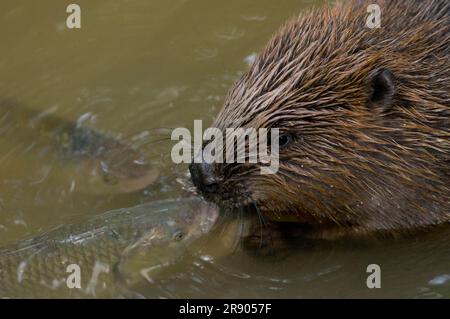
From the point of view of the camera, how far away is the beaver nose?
4.66m

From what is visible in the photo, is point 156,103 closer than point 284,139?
No

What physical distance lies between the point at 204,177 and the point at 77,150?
175 cm

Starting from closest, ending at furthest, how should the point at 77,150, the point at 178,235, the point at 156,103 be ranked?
1. the point at 178,235
2. the point at 77,150
3. the point at 156,103

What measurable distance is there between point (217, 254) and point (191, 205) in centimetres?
48

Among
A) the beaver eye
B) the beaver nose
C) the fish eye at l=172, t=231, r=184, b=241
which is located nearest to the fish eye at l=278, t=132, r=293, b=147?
the beaver eye

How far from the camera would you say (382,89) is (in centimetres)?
479

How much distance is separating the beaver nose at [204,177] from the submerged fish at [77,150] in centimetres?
111

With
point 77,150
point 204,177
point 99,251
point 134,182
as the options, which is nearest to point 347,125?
point 204,177

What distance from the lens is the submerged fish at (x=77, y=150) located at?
580 cm

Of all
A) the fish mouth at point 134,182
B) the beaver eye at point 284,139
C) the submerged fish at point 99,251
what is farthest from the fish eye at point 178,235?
the fish mouth at point 134,182

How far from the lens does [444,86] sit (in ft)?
16.3

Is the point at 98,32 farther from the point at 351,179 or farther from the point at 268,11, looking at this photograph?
the point at 351,179

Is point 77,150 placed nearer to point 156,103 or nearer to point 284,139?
point 156,103

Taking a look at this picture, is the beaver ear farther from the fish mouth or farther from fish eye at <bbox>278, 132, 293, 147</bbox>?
the fish mouth
